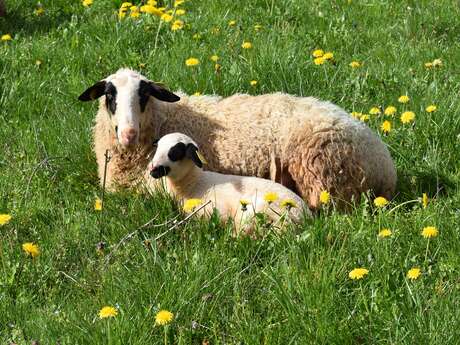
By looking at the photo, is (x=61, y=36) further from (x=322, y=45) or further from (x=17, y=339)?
(x=17, y=339)

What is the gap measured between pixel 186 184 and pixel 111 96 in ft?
2.87

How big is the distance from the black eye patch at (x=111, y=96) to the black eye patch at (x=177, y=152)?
747 mm

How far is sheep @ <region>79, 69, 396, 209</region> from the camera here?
5508 millimetres

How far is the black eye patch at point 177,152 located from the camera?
5004 millimetres

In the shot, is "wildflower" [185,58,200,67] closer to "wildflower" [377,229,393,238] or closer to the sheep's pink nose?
the sheep's pink nose

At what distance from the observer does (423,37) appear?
7.96 meters

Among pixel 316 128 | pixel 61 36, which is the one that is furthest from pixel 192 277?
pixel 61 36

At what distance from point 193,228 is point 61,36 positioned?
4253 millimetres

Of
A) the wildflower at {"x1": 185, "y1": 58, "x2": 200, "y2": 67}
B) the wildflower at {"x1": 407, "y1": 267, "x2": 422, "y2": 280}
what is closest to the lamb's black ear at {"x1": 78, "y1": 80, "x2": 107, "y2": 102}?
the wildflower at {"x1": 185, "y1": 58, "x2": 200, "y2": 67}

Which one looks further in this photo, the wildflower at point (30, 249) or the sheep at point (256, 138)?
the sheep at point (256, 138)

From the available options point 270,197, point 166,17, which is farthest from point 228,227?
point 166,17

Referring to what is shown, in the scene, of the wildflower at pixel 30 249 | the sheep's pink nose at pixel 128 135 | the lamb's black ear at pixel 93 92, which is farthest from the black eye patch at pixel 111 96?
the wildflower at pixel 30 249

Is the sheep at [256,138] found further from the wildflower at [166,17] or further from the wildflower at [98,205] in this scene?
the wildflower at [166,17]

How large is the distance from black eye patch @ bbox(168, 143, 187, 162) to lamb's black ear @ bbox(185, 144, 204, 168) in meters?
0.03
